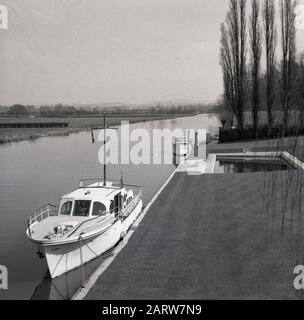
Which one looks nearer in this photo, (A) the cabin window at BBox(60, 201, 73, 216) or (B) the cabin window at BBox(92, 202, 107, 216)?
(B) the cabin window at BBox(92, 202, 107, 216)

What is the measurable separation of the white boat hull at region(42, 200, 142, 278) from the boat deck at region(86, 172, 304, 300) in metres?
1.23

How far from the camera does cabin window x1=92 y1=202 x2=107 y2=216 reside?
50.6ft

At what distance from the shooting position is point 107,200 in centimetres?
1582

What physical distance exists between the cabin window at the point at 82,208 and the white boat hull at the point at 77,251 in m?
1.19

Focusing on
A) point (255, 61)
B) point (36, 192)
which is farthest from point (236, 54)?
point (36, 192)

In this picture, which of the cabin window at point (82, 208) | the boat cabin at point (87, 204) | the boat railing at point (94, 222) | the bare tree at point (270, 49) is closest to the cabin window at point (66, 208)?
the boat cabin at point (87, 204)

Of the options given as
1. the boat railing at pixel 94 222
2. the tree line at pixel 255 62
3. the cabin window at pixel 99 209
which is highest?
the tree line at pixel 255 62

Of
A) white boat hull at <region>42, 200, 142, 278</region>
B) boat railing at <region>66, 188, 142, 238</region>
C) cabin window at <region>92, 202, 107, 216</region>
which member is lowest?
white boat hull at <region>42, 200, 142, 278</region>

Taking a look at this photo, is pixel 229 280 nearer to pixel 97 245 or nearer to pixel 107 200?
pixel 97 245

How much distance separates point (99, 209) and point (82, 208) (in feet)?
2.15

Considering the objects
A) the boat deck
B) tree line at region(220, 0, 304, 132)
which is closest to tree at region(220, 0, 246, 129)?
tree line at region(220, 0, 304, 132)

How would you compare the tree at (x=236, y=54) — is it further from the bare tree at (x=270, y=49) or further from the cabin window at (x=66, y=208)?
the cabin window at (x=66, y=208)

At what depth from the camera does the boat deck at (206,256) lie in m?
9.55

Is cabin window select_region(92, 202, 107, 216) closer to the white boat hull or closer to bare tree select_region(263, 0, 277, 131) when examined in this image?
the white boat hull
